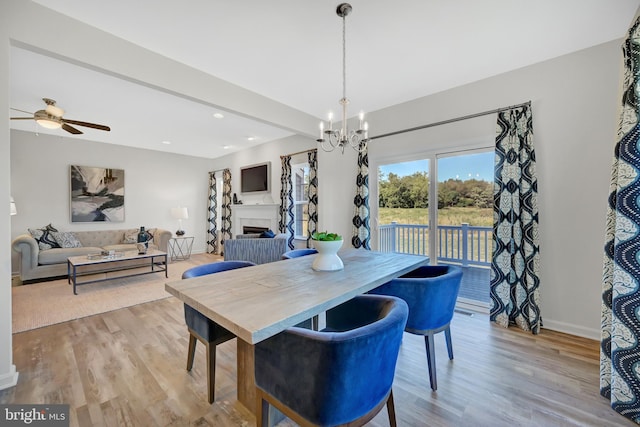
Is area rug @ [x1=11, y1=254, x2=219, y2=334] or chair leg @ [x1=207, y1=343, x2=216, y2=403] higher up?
chair leg @ [x1=207, y1=343, x2=216, y2=403]

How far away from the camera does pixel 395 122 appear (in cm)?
361

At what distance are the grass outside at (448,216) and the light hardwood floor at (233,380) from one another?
47.7 inches

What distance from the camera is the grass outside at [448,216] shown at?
10.2 ft

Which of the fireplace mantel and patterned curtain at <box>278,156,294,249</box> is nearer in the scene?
patterned curtain at <box>278,156,294,249</box>

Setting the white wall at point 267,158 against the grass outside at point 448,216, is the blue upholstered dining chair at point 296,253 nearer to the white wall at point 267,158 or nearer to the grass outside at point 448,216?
the grass outside at point 448,216

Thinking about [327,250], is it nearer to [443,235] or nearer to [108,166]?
[443,235]

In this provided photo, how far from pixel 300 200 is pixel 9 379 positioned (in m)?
4.12

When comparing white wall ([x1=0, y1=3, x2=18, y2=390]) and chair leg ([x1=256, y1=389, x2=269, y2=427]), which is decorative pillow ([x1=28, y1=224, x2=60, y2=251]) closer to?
white wall ([x1=0, y1=3, x2=18, y2=390])

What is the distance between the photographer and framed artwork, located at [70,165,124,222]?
5258 millimetres

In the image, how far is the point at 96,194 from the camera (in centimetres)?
550

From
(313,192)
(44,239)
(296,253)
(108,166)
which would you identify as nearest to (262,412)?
(296,253)

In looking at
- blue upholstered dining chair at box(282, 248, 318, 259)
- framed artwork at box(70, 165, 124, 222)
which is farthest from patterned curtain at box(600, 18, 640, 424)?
framed artwork at box(70, 165, 124, 222)

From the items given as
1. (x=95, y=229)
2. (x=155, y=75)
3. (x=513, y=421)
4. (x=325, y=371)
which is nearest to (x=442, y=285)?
(x=513, y=421)

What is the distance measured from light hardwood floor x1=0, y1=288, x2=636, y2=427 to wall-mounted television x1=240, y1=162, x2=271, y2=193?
352 cm
